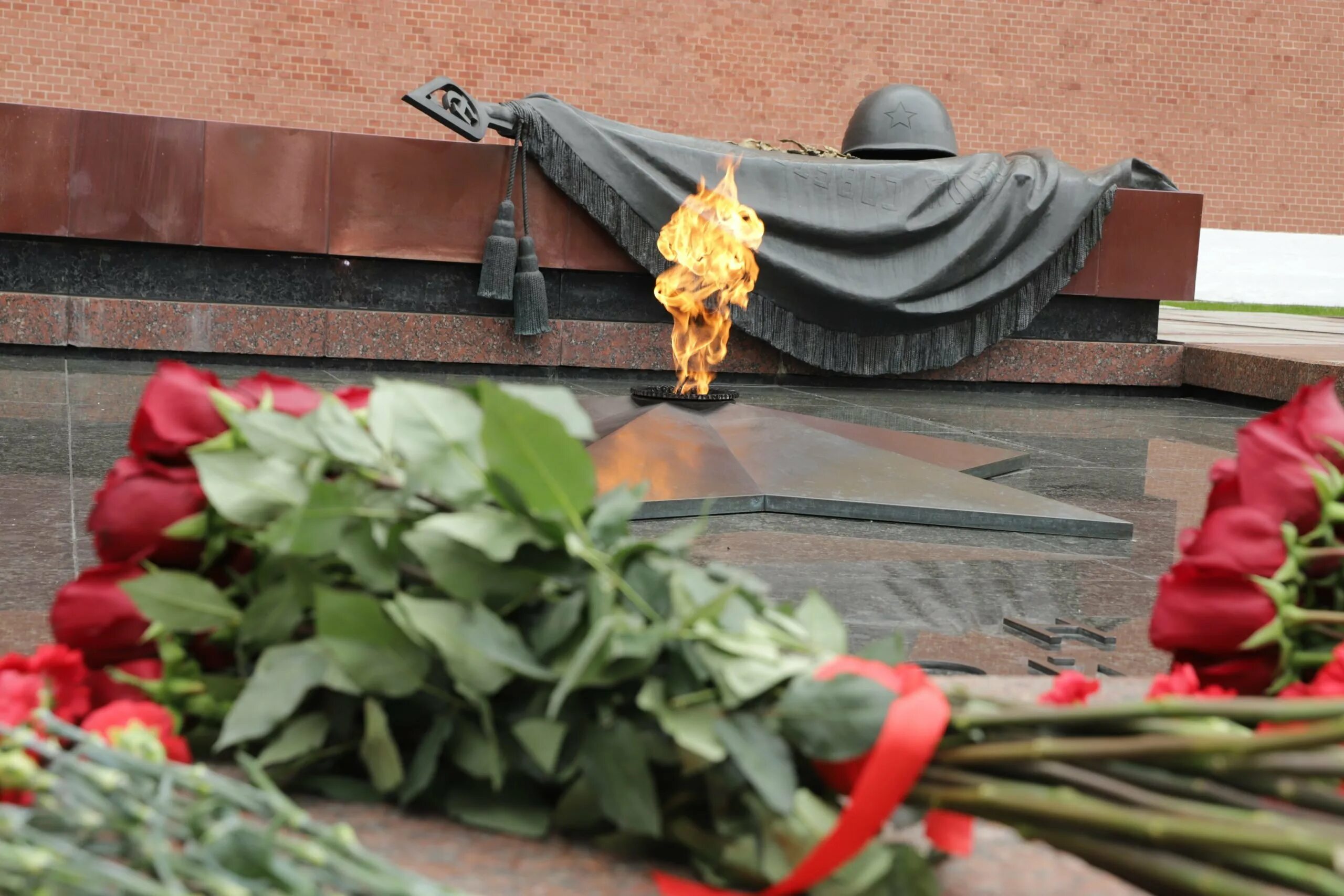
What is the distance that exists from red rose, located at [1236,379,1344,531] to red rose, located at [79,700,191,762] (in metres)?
0.43

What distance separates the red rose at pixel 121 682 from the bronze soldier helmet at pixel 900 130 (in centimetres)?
615

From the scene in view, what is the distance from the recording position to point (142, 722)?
1.71 ft

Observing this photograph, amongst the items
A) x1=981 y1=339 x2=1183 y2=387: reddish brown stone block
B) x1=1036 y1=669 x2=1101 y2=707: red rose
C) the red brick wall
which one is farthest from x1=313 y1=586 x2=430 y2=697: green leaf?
the red brick wall

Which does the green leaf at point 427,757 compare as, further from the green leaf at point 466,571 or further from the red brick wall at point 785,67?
the red brick wall at point 785,67

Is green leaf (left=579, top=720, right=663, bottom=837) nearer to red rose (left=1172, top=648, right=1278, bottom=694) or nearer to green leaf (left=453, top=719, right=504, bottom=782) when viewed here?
green leaf (left=453, top=719, right=504, bottom=782)

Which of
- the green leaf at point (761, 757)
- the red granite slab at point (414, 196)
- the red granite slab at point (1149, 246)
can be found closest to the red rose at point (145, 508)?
the green leaf at point (761, 757)

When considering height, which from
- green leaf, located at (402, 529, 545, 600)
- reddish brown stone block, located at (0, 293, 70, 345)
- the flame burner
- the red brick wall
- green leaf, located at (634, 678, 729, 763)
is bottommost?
reddish brown stone block, located at (0, 293, 70, 345)

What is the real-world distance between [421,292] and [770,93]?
600 cm

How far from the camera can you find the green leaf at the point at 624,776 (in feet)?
1.50

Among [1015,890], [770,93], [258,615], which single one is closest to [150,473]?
[258,615]

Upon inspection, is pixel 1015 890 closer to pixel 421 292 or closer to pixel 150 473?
pixel 150 473

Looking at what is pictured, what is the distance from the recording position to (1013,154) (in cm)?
646

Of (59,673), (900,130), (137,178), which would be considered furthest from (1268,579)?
(900,130)

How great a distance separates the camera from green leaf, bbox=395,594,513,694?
0.46 metres
